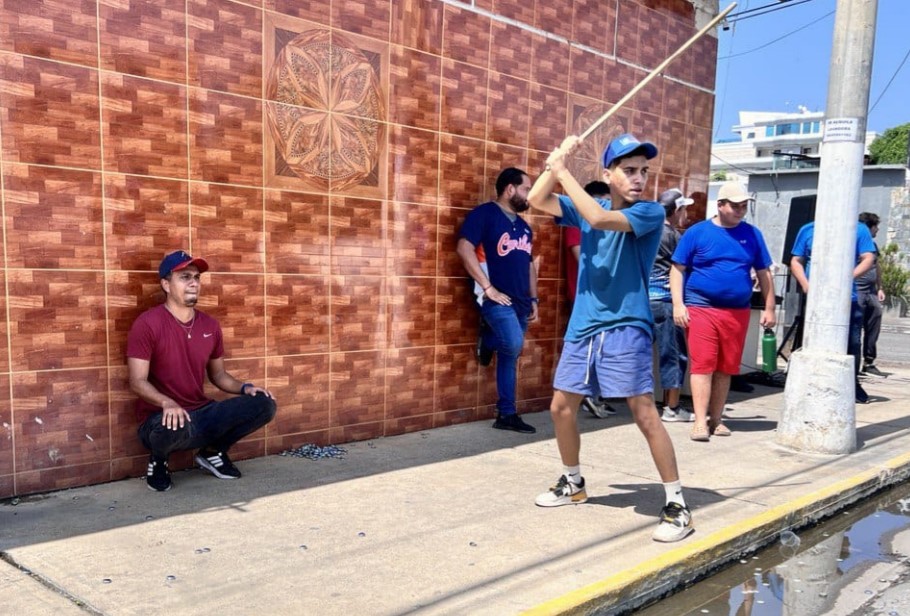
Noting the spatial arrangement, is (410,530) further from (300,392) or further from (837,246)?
(837,246)

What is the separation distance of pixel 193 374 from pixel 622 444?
304 centimetres

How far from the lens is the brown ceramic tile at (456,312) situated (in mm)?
5980

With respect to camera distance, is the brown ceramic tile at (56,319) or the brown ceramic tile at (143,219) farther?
the brown ceramic tile at (143,219)

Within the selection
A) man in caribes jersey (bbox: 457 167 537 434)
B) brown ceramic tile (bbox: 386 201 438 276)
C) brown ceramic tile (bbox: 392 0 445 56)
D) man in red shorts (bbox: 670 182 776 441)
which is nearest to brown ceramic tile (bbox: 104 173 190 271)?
brown ceramic tile (bbox: 386 201 438 276)

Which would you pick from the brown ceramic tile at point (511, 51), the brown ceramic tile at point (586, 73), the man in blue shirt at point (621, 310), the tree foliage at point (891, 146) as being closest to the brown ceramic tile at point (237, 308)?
the man in blue shirt at point (621, 310)

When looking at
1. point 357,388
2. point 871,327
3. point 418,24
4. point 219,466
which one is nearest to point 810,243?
point 871,327

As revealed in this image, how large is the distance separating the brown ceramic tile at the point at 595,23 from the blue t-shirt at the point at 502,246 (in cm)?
196

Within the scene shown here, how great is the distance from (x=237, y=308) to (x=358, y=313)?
92 cm

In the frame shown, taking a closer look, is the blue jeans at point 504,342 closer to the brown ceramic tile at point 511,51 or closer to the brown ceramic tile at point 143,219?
the brown ceramic tile at point 511,51

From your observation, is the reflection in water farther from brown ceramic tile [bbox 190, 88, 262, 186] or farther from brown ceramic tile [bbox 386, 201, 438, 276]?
brown ceramic tile [bbox 190, 88, 262, 186]

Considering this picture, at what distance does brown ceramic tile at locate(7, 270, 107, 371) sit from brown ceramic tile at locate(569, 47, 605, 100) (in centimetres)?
437

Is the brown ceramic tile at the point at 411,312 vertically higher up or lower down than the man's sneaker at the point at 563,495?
higher up

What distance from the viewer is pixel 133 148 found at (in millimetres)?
4297

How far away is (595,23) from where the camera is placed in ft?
23.1
